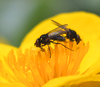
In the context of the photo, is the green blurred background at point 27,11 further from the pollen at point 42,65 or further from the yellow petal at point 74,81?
the yellow petal at point 74,81

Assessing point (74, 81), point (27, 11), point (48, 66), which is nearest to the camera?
point (74, 81)

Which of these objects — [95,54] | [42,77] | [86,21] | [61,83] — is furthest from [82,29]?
[61,83]

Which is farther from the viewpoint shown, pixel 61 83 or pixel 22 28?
pixel 22 28

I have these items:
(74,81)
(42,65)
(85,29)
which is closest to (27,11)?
(85,29)

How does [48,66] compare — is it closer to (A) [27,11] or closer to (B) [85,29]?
(B) [85,29]

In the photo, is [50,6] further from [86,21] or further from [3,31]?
[86,21]

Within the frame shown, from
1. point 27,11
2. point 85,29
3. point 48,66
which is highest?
point 27,11

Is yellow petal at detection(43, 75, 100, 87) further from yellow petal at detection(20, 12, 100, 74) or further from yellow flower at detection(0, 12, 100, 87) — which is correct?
yellow petal at detection(20, 12, 100, 74)
